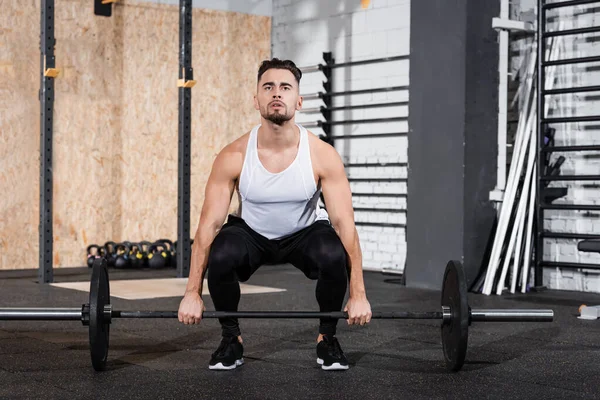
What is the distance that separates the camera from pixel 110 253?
22.4 ft

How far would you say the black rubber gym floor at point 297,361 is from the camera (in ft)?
8.09

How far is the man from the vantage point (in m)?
2.69

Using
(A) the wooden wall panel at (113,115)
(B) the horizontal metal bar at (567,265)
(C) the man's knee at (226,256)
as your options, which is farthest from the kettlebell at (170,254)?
(C) the man's knee at (226,256)

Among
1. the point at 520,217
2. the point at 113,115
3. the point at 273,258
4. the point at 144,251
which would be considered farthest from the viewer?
the point at 113,115

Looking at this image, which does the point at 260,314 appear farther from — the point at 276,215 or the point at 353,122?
the point at 353,122

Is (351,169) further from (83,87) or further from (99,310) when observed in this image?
(99,310)

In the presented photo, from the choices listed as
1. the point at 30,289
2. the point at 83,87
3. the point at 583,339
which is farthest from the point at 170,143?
the point at 583,339

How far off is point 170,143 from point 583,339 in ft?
15.3

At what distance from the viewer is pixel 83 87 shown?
6.98m

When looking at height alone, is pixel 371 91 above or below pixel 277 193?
above

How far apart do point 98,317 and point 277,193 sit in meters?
0.68

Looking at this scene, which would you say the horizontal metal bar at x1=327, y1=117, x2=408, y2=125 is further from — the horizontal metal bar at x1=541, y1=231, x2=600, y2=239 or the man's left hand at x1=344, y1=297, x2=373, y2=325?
the man's left hand at x1=344, y1=297, x2=373, y2=325

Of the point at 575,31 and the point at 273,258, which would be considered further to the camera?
the point at 575,31

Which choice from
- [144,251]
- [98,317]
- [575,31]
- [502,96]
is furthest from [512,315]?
[144,251]
